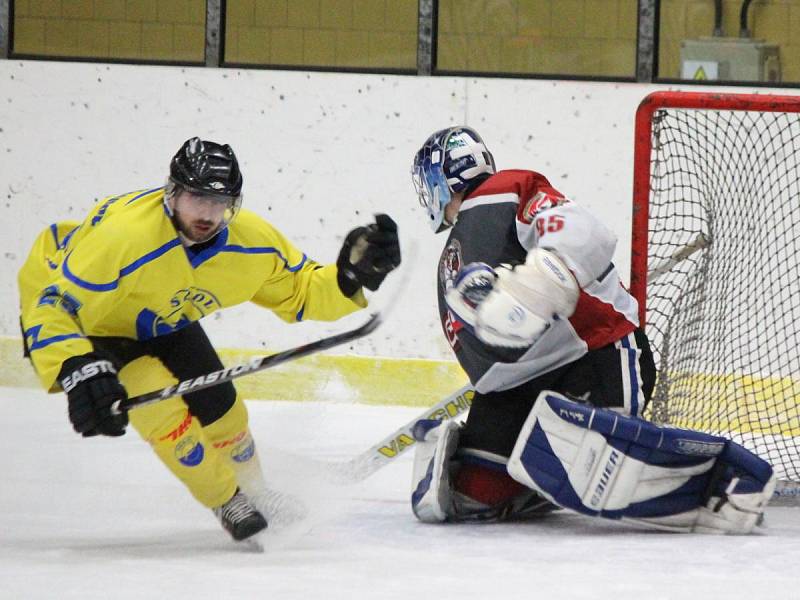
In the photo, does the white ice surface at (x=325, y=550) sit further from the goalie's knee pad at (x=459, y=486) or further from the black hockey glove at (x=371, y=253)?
the black hockey glove at (x=371, y=253)

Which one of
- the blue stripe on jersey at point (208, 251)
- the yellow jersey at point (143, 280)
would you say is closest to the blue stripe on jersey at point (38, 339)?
the yellow jersey at point (143, 280)

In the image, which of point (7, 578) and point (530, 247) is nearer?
point (7, 578)

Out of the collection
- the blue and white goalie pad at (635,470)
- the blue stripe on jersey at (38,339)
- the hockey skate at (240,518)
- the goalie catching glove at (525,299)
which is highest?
the goalie catching glove at (525,299)

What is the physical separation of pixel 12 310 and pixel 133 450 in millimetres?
1385

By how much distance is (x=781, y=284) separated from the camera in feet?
14.1

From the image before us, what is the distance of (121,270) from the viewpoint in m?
2.47

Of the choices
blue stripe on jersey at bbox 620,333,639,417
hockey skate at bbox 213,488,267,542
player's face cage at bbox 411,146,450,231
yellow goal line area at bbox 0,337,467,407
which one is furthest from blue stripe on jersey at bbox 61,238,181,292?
yellow goal line area at bbox 0,337,467,407

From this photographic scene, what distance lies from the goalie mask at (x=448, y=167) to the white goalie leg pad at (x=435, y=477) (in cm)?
45

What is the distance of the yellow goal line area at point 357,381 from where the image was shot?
4605mm

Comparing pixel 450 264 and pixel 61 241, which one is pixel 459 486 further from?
pixel 61 241

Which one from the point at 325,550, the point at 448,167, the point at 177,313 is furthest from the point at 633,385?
the point at 177,313

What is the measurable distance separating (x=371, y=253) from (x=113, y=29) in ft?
9.13

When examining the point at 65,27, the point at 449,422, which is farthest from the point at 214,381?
the point at 65,27

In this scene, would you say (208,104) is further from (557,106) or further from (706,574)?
(706,574)
